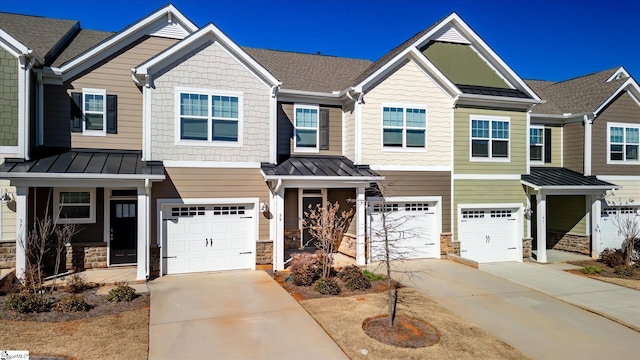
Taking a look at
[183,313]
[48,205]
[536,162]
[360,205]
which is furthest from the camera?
[536,162]

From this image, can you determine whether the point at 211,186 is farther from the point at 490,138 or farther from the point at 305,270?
the point at 490,138

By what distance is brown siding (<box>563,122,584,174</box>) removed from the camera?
16.5m

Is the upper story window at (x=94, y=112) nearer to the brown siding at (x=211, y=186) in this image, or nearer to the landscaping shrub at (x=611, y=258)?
the brown siding at (x=211, y=186)

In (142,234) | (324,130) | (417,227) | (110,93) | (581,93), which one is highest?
(581,93)

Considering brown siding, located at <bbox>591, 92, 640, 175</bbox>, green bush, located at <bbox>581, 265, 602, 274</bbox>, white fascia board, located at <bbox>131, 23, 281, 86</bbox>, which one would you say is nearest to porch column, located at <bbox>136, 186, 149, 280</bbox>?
white fascia board, located at <bbox>131, 23, 281, 86</bbox>

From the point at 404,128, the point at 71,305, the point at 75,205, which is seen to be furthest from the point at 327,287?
the point at 75,205

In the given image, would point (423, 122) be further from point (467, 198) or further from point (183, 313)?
point (183, 313)

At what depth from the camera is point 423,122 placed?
14195 millimetres

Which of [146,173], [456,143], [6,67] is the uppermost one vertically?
[6,67]

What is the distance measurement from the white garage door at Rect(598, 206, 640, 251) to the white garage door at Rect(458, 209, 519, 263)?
14.5 feet

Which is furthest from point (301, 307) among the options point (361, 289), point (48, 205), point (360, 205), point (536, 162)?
point (536, 162)

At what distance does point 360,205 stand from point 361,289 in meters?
3.50

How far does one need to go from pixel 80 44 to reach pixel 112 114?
144 inches

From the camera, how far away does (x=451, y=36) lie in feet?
50.3
